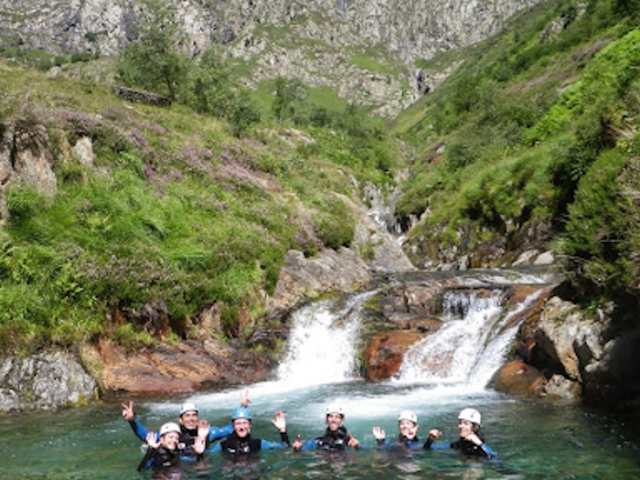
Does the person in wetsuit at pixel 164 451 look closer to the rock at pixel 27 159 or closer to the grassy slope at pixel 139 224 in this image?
the grassy slope at pixel 139 224

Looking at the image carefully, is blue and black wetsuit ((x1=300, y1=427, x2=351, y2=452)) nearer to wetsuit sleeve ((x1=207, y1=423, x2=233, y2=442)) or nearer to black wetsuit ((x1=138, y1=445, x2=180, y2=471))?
wetsuit sleeve ((x1=207, y1=423, x2=233, y2=442))

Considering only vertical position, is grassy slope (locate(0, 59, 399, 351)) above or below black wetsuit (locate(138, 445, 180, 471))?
above

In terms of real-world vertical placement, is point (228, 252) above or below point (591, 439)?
above

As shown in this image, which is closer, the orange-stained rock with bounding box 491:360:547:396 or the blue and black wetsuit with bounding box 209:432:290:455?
the blue and black wetsuit with bounding box 209:432:290:455

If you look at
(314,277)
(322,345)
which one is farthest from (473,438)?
(314,277)

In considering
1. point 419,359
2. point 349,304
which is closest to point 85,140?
point 349,304

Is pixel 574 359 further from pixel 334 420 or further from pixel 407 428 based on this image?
pixel 334 420

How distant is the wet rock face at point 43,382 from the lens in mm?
11242

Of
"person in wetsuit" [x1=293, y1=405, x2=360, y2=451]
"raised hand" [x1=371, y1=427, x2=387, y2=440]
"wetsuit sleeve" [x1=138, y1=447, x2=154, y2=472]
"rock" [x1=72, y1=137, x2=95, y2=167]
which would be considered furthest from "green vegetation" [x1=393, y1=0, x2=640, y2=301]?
"rock" [x1=72, y1=137, x2=95, y2=167]

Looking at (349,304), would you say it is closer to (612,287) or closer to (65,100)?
(612,287)

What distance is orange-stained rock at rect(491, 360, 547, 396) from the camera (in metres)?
12.2

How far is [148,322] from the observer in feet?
47.8

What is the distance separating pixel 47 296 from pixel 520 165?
27153 millimetres

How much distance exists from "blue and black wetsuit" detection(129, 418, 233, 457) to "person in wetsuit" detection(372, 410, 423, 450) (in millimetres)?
2481
